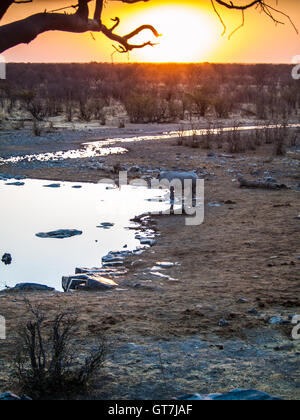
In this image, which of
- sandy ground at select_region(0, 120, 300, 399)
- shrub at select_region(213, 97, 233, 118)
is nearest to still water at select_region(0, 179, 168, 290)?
sandy ground at select_region(0, 120, 300, 399)

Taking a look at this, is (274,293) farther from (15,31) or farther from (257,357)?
(15,31)

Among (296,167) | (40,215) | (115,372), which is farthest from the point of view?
(296,167)

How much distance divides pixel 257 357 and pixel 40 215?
601cm

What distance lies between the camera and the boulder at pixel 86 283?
227 inches

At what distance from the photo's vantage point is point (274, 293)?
5.33m

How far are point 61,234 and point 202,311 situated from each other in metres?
3.72

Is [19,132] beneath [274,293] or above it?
above

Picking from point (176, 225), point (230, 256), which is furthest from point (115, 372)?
point (176, 225)

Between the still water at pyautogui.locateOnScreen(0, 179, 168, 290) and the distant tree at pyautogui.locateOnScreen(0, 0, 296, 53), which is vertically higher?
the distant tree at pyautogui.locateOnScreen(0, 0, 296, 53)

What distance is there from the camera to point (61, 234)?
815cm

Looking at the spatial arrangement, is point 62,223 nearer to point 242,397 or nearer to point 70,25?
point 70,25

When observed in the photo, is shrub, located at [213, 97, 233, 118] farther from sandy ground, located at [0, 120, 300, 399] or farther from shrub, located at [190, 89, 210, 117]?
sandy ground, located at [0, 120, 300, 399]

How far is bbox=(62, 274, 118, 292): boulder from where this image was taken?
5.78 meters

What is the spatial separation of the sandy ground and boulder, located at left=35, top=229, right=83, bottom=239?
1212mm
